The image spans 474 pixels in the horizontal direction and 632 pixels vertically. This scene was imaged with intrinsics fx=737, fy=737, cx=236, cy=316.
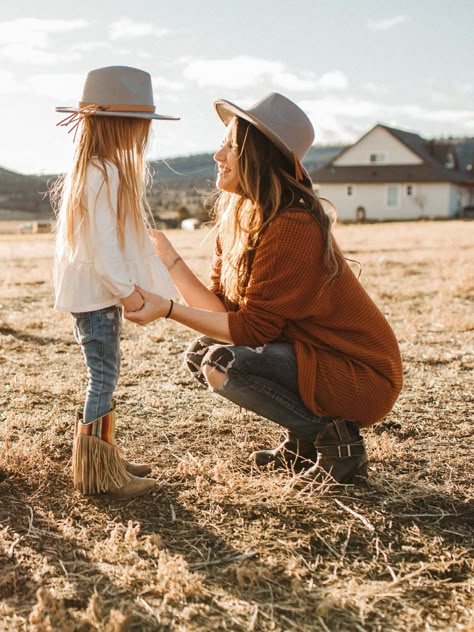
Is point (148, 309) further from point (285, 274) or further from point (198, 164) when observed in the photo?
point (198, 164)

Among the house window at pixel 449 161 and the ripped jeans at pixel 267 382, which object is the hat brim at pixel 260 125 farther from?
the house window at pixel 449 161

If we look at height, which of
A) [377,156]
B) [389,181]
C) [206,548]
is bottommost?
[206,548]

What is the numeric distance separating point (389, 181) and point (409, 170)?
1.60 meters

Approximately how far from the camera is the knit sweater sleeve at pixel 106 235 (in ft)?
8.63

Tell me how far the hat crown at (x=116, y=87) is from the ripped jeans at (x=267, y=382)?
3.33 ft

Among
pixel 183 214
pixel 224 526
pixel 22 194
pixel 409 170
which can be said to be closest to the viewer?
pixel 224 526

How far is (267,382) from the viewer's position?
2.92m

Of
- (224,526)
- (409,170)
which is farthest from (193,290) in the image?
(409,170)

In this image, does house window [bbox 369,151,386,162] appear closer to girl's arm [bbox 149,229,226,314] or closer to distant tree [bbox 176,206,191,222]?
distant tree [bbox 176,206,191,222]

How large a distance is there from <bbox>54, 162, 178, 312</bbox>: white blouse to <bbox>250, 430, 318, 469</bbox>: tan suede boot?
947 mm

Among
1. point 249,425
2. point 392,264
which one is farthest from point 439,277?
point 249,425

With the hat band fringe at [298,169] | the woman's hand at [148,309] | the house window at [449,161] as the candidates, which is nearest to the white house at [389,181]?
the house window at [449,161]

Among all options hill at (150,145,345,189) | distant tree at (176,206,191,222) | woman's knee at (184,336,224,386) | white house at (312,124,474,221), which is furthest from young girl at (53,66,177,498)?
hill at (150,145,345,189)

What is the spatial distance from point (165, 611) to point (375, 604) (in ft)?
1.95
